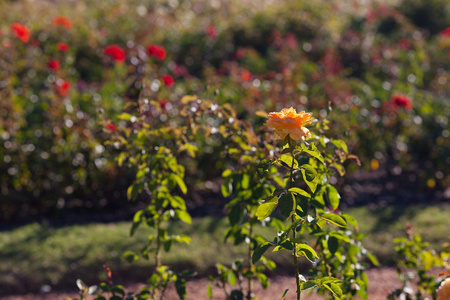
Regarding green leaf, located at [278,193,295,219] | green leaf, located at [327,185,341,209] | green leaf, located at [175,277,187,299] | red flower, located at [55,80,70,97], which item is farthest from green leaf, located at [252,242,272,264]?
red flower, located at [55,80,70,97]

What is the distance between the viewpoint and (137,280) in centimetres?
372

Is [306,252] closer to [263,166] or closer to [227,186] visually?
[263,166]

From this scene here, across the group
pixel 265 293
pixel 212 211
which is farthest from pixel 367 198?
pixel 265 293

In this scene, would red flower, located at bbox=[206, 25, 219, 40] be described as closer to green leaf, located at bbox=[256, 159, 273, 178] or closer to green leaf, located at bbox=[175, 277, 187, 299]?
green leaf, located at bbox=[175, 277, 187, 299]

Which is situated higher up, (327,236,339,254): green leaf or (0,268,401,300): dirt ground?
(327,236,339,254): green leaf

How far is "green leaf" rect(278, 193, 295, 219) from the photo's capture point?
1.85 metres

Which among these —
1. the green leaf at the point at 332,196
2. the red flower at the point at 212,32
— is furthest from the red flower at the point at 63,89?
the green leaf at the point at 332,196

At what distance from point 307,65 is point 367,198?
243cm

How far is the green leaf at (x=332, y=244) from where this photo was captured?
7.54 feet

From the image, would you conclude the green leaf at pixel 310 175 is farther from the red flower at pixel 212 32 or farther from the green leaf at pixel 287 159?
the red flower at pixel 212 32

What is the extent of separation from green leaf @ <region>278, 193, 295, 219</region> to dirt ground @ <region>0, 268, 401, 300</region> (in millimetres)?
1817

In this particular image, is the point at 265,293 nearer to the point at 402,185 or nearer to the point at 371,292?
the point at 371,292

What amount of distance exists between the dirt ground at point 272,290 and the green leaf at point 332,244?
1.30 metres

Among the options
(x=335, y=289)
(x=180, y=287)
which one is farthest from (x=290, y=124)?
(x=180, y=287)
